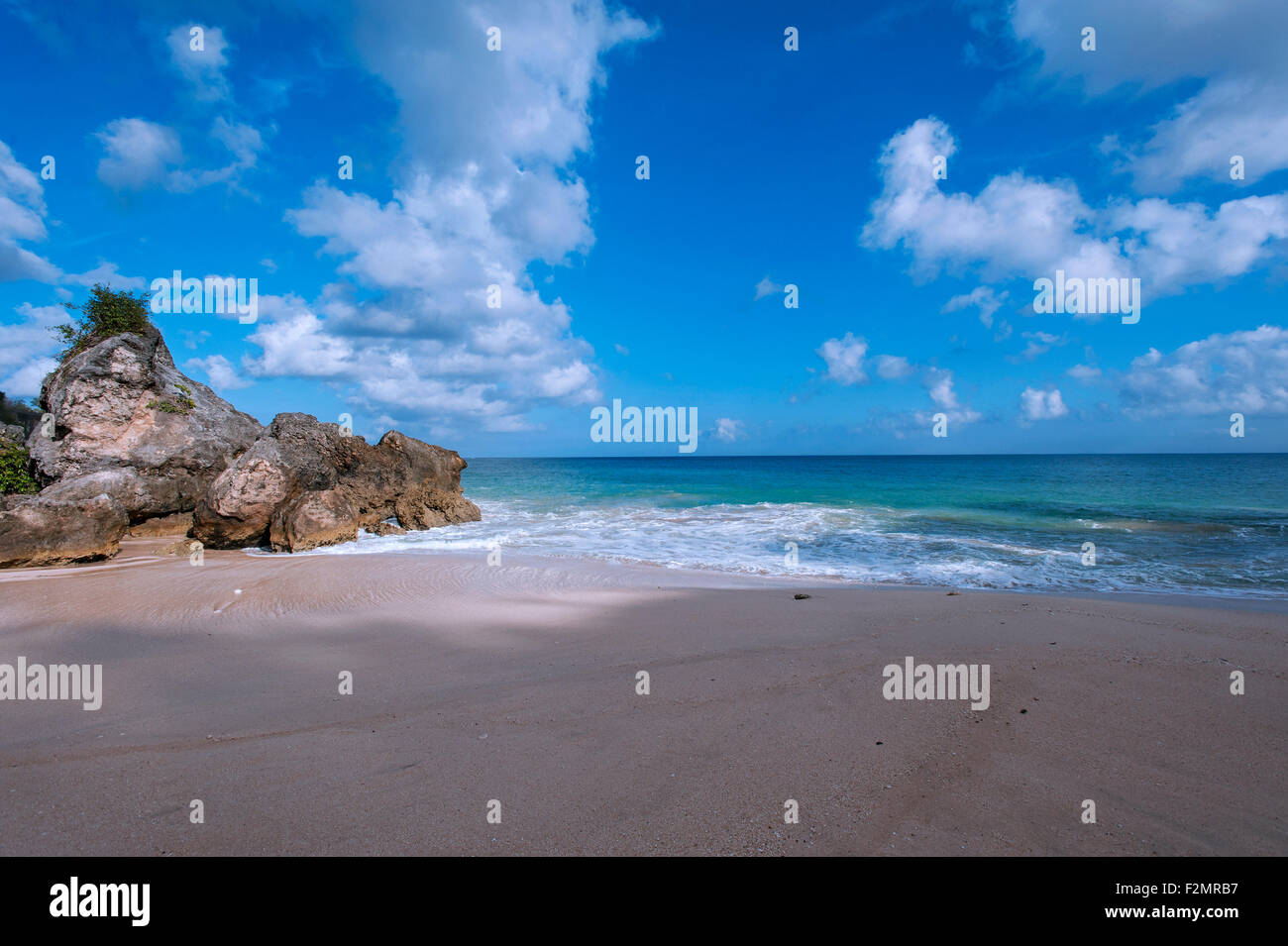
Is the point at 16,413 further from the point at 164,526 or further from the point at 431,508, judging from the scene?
the point at 431,508

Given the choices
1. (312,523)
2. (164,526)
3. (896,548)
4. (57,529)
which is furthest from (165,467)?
(896,548)

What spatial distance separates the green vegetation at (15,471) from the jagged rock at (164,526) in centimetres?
315

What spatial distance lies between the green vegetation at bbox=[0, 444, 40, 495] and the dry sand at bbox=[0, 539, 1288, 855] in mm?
11285

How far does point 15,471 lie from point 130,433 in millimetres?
3099

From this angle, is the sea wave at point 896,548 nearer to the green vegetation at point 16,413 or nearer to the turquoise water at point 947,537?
the turquoise water at point 947,537

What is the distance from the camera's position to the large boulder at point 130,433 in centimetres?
1541

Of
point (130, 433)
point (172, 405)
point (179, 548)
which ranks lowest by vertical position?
point (179, 548)

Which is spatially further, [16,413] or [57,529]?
[16,413]

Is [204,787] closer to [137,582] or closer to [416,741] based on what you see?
[416,741]

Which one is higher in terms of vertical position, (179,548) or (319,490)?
(319,490)

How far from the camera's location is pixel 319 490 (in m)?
16.6

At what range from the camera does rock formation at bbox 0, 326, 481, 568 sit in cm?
1289
